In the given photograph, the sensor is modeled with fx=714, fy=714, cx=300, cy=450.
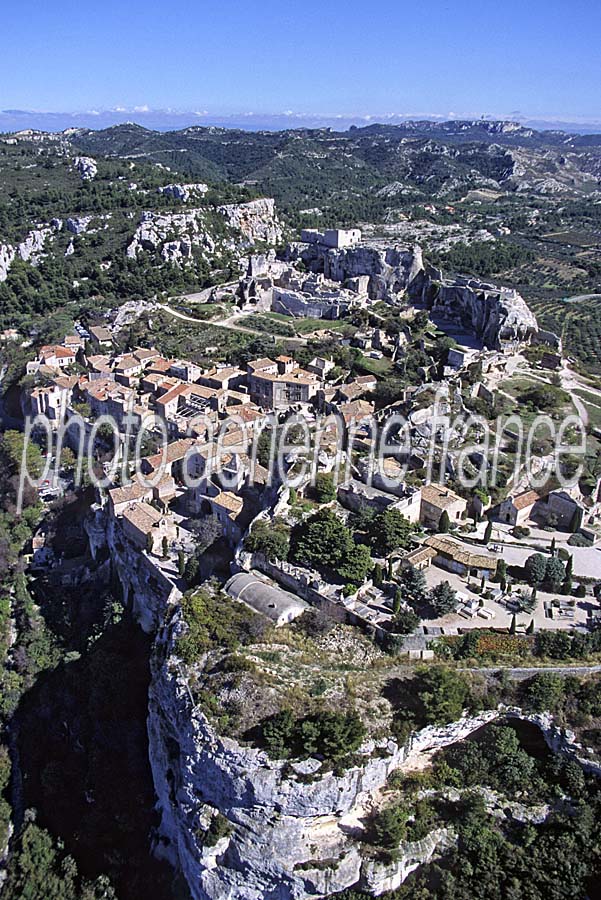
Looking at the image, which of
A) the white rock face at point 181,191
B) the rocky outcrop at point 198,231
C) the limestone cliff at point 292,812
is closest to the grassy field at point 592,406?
the limestone cliff at point 292,812

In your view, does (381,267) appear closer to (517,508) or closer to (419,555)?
(517,508)

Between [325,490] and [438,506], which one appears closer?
[438,506]

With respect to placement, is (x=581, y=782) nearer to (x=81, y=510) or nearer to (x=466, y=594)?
(x=466, y=594)

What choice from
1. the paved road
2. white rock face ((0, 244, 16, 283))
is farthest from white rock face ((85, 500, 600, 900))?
white rock face ((0, 244, 16, 283))

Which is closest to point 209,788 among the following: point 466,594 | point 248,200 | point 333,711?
point 333,711

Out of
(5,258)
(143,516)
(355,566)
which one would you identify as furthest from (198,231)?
(355,566)

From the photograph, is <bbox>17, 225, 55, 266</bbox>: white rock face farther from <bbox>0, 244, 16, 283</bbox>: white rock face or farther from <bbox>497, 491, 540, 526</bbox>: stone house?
<bbox>497, 491, 540, 526</bbox>: stone house

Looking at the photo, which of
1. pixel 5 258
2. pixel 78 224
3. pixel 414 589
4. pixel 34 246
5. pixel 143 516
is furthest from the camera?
pixel 78 224

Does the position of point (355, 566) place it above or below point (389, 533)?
below
